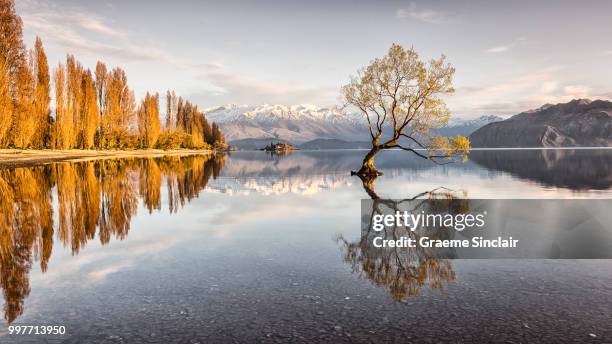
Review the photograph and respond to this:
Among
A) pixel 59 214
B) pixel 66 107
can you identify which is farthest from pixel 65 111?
pixel 59 214

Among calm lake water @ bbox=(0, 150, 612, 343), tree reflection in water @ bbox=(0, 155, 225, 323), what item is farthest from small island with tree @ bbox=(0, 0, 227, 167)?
calm lake water @ bbox=(0, 150, 612, 343)

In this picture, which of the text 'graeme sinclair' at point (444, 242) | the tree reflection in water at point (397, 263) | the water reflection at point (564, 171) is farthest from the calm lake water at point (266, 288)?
the water reflection at point (564, 171)

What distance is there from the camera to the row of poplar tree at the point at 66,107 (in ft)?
195

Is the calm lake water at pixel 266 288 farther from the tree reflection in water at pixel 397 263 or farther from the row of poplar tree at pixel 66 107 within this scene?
the row of poplar tree at pixel 66 107

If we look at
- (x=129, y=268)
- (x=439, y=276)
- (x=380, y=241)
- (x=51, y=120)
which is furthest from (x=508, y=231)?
(x=51, y=120)

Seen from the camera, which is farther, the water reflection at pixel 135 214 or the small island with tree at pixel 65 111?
the small island with tree at pixel 65 111

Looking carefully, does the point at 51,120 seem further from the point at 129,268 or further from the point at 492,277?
the point at 492,277

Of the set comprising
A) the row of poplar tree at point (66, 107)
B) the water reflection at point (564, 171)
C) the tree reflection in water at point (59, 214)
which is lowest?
the tree reflection in water at point (59, 214)

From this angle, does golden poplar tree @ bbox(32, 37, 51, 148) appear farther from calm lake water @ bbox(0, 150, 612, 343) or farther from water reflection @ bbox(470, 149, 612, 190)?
water reflection @ bbox(470, 149, 612, 190)

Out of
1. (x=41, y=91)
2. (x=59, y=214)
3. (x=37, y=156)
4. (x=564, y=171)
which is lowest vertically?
(x=59, y=214)

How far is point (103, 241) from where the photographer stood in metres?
13.9

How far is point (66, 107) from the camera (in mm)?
77375

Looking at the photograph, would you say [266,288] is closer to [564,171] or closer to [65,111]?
[564,171]

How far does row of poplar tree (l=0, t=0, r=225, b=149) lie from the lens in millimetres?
59375
